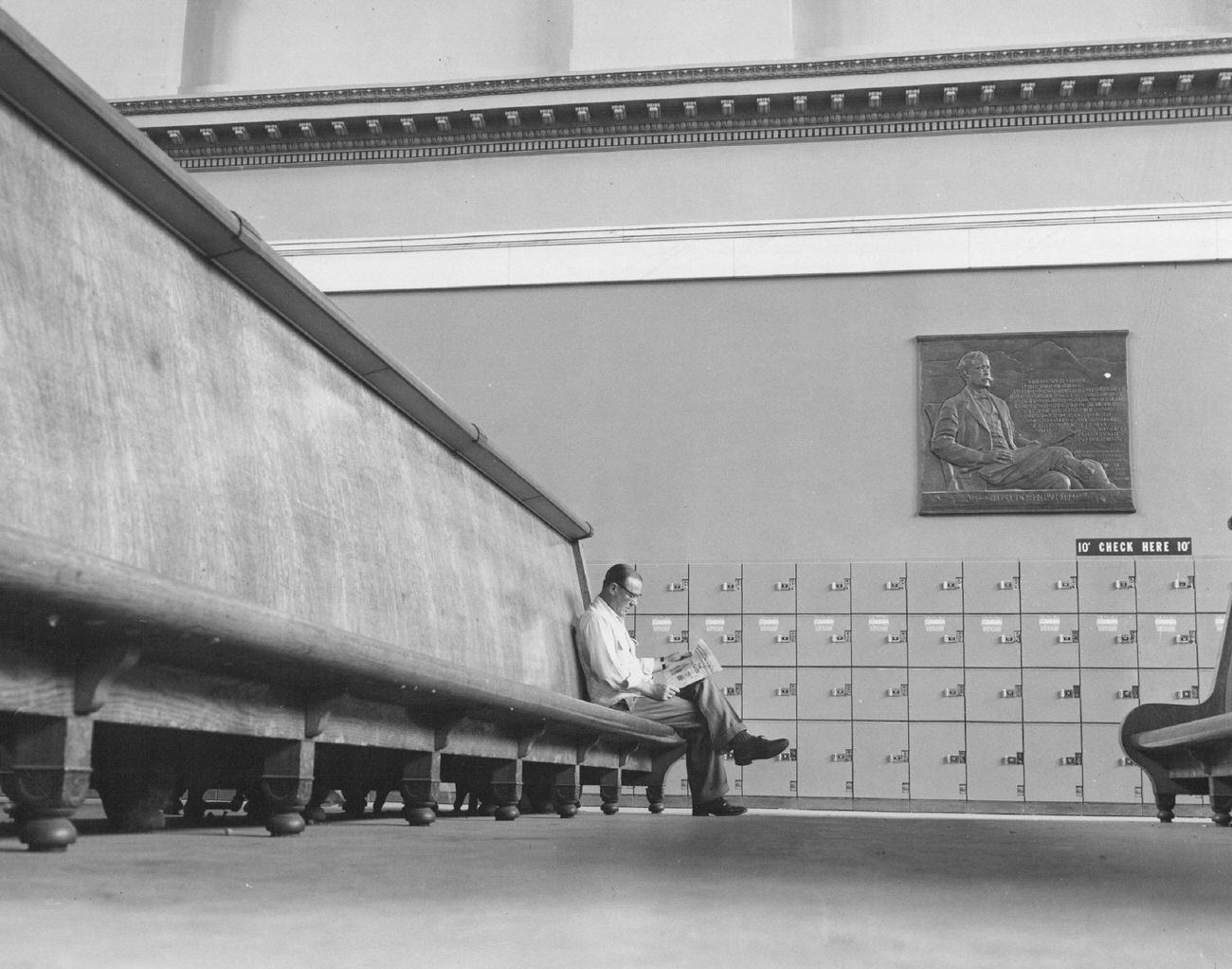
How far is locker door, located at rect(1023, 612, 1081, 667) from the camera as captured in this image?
761cm

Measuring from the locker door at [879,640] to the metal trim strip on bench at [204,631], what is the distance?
4.89 meters

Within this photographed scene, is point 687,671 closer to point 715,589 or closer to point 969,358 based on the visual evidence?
point 715,589

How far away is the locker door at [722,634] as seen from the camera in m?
7.91

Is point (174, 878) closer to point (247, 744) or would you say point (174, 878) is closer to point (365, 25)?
point (247, 744)

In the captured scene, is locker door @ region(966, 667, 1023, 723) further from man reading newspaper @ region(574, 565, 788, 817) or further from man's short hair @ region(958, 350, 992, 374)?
man reading newspaper @ region(574, 565, 788, 817)

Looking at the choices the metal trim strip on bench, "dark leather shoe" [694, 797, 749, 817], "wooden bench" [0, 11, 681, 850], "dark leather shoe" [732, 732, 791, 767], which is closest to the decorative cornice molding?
"dark leather shoe" [732, 732, 791, 767]

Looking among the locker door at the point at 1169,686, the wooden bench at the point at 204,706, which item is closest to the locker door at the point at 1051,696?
the locker door at the point at 1169,686

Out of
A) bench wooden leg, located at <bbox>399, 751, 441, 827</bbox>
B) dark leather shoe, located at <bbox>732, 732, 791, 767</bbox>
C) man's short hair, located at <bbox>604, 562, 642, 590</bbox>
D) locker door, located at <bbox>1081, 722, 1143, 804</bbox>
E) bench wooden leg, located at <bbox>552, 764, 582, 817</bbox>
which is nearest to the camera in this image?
bench wooden leg, located at <bbox>399, 751, 441, 827</bbox>

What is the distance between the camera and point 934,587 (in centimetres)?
778

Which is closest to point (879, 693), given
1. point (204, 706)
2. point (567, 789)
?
point (567, 789)

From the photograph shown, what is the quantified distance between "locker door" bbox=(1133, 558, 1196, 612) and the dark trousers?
9.43 feet

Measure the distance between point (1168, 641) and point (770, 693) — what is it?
223 cm

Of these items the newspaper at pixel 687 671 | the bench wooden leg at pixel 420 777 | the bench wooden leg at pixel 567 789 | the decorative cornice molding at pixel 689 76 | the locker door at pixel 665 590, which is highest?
the decorative cornice molding at pixel 689 76

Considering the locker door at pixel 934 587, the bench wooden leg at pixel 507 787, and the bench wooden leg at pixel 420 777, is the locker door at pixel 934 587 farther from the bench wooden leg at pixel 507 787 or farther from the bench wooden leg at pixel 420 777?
the bench wooden leg at pixel 420 777
